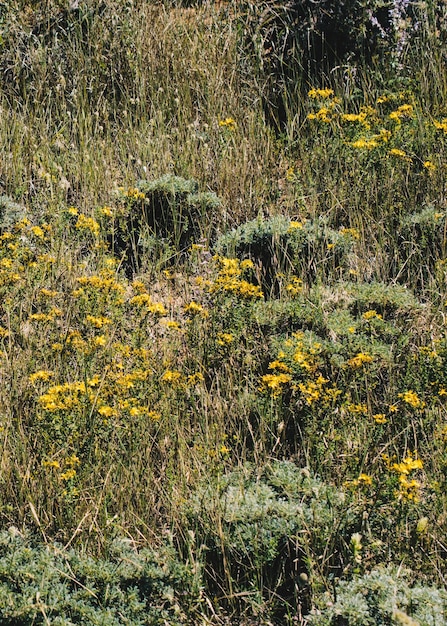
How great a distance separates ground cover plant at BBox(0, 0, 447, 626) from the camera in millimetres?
2648

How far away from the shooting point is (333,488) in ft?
9.27

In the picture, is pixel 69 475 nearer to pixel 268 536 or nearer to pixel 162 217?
pixel 268 536

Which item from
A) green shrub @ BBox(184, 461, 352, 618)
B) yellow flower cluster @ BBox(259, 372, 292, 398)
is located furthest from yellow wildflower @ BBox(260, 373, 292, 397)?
green shrub @ BBox(184, 461, 352, 618)

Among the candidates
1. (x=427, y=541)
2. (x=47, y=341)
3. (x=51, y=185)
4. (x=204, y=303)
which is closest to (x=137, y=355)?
(x=47, y=341)

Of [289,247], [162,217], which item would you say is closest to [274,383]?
[289,247]

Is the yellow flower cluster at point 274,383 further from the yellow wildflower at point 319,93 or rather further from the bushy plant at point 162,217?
the yellow wildflower at point 319,93

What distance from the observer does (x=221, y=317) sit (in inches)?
145

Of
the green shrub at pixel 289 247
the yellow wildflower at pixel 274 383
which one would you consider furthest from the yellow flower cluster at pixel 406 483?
the green shrub at pixel 289 247

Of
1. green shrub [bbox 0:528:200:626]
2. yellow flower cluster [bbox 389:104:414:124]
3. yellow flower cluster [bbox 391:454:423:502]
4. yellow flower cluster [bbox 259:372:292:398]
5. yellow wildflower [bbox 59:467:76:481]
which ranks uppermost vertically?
yellow flower cluster [bbox 389:104:414:124]

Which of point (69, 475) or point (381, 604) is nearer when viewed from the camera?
point (381, 604)

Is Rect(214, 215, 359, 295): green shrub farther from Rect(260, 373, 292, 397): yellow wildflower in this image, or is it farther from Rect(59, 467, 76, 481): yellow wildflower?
Rect(59, 467, 76, 481): yellow wildflower

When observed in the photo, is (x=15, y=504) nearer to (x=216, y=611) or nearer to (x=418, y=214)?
(x=216, y=611)

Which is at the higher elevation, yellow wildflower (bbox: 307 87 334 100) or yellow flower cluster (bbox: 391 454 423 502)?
yellow wildflower (bbox: 307 87 334 100)

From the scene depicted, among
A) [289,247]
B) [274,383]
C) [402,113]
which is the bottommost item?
[274,383]
